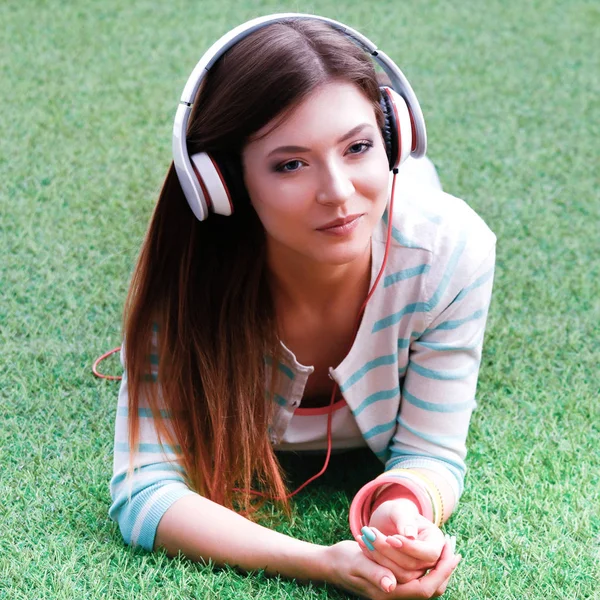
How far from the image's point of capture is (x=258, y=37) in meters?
1.28

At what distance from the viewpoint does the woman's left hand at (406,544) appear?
1.26m

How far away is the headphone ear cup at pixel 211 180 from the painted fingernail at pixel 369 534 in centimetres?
48

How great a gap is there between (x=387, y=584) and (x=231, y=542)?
0.26 m

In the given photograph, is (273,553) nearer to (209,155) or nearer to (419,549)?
(419,549)

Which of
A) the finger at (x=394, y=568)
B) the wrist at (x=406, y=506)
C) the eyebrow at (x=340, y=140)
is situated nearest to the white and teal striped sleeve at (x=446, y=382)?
the wrist at (x=406, y=506)

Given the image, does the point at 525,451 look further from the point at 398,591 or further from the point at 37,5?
the point at 37,5

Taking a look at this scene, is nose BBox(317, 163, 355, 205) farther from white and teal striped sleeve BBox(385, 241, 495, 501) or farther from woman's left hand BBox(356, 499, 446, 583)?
woman's left hand BBox(356, 499, 446, 583)

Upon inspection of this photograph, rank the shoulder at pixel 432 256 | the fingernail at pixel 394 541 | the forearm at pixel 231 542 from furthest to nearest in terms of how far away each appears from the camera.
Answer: the shoulder at pixel 432 256 → the forearm at pixel 231 542 → the fingernail at pixel 394 541

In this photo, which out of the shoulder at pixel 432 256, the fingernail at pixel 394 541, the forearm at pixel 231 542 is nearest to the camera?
the fingernail at pixel 394 541

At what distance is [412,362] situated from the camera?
152 cm

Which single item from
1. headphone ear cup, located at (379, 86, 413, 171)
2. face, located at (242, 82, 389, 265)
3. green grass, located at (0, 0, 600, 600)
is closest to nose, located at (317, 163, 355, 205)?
face, located at (242, 82, 389, 265)

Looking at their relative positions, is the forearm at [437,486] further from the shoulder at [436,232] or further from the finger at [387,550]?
the shoulder at [436,232]

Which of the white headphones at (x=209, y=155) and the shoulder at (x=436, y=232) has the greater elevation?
the white headphones at (x=209, y=155)

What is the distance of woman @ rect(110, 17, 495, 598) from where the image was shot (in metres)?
1.30
